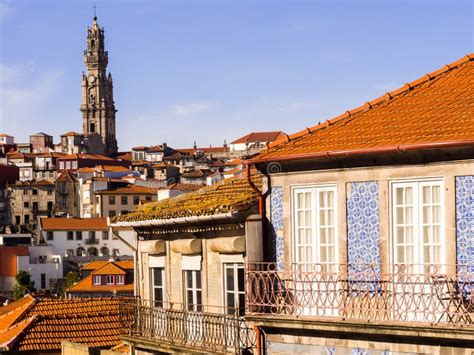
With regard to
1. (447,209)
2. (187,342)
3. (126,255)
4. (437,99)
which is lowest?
(126,255)

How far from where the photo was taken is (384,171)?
589 inches

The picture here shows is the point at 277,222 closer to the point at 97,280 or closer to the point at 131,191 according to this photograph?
the point at 97,280

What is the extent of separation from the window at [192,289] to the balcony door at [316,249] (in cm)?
371

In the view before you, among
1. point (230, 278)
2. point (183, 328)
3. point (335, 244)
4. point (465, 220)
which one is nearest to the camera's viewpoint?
point (465, 220)

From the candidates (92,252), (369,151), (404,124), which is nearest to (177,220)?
(404,124)

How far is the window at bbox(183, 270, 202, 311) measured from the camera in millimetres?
19723

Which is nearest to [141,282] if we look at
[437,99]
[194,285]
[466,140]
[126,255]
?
[194,285]

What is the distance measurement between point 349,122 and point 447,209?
10.0ft

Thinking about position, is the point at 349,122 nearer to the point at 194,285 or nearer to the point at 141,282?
the point at 194,285

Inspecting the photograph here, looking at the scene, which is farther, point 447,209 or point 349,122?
point 349,122

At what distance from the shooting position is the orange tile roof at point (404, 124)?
1450 cm

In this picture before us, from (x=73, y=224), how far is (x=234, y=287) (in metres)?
127

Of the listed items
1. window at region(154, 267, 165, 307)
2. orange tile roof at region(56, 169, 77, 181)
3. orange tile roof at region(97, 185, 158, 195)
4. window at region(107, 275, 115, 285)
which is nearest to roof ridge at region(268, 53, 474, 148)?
window at region(154, 267, 165, 307)

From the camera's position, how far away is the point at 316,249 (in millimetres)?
15875
